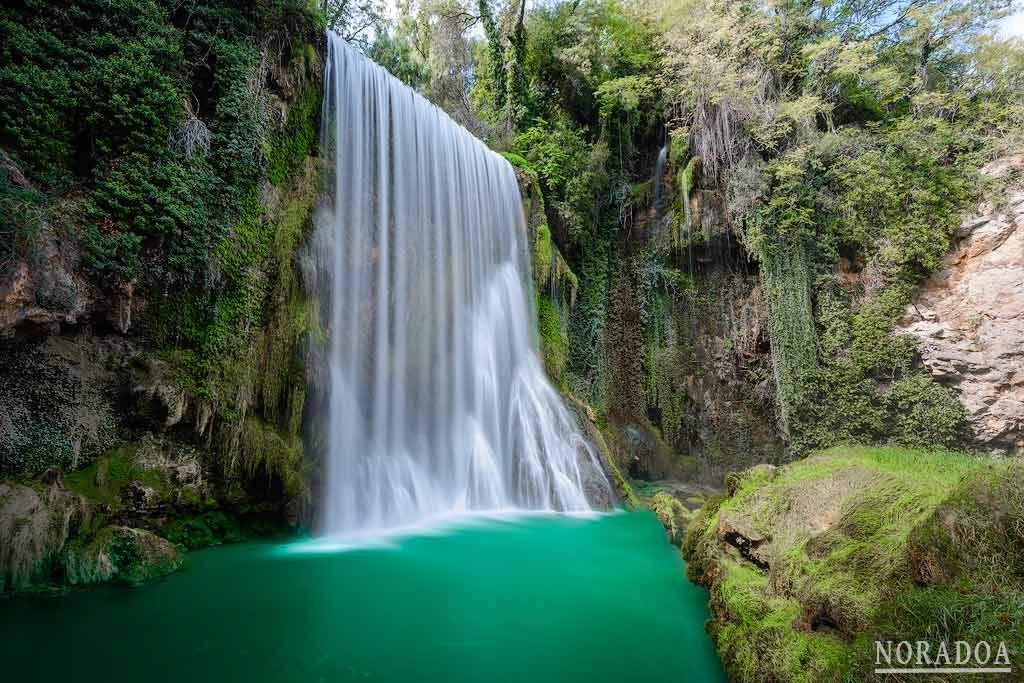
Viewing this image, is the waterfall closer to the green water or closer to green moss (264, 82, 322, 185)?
green moss (264, 82, 322, 185)

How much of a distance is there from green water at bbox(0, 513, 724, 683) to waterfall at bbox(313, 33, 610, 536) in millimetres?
2429

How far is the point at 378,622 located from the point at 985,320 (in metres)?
14.8

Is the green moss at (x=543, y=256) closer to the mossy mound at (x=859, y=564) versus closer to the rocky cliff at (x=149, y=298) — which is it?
the rocky cliff at (x=149, y=298)

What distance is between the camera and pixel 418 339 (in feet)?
34.4

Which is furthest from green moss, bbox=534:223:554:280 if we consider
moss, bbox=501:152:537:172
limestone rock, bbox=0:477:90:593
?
limestone rock, bbox=0:477:90:593

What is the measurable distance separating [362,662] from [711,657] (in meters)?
2.71

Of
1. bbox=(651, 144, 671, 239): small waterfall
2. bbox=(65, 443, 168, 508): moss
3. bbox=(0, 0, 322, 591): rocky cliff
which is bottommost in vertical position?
bbox=(65, 443, 168, 508): moss

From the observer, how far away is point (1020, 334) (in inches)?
447

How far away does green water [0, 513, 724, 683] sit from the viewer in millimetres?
3598

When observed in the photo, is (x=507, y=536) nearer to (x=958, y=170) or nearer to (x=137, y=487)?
(x=137, y=487)

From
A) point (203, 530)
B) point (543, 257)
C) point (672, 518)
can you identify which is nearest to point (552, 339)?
point (543, 257)

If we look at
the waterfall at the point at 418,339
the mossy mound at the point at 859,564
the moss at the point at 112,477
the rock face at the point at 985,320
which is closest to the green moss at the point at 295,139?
the waterfall at the point at 418,339

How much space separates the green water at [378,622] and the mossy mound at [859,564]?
541 millimetres

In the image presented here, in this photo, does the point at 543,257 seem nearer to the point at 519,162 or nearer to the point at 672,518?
the point at 519,162
